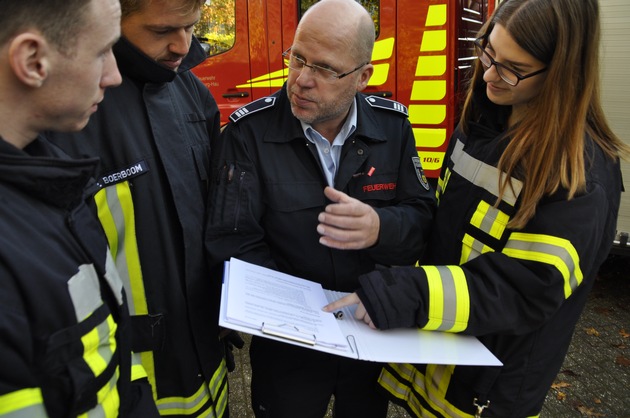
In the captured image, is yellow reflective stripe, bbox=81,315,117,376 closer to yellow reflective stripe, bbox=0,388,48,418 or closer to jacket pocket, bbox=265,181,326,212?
yellow reflective stripe, bbox=0,388,48,418

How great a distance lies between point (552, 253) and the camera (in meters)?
1.23

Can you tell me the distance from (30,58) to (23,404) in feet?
1.96

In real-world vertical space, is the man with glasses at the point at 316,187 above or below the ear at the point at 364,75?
below

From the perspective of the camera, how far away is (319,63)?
67.6 inches

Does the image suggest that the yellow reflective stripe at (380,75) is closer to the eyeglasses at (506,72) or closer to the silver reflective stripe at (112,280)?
the eyeglasses at (506,72)

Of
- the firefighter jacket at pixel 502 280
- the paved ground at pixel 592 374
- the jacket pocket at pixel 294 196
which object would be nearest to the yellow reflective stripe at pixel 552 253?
the firefighter jacket at pixel 502 280

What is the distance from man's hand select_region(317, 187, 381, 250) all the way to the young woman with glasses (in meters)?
0.17

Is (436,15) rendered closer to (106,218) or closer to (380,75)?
(380,75)

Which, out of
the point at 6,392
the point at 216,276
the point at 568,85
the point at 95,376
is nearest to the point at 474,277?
the point at 568,85

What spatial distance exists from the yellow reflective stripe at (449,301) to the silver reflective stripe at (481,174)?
256 mm

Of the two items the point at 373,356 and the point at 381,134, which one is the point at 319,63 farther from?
the point at 373,356

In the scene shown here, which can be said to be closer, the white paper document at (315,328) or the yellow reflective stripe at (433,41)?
the white paper document at (315,328)

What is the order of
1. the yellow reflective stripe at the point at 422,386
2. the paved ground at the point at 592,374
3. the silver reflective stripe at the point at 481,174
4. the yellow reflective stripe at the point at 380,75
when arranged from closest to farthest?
1. the silver reflective stripe at the point at 481,174
2. the yellow reflective stripe at the point at 422,386
3. the paved ground at the point at 592,374
4. the yellow reflective stripe at the point at 380,75

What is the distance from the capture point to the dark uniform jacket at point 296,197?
Answer: 159 centimetres
